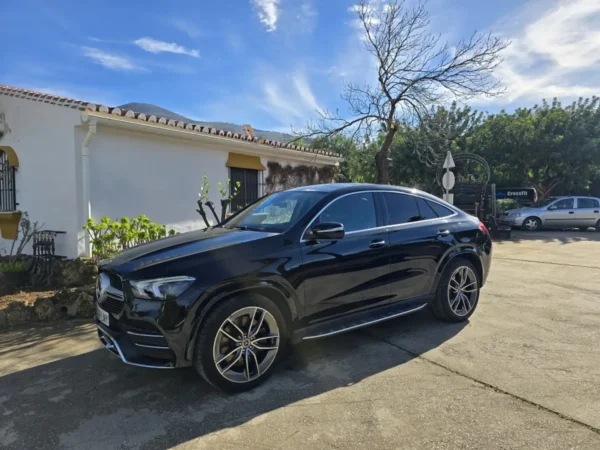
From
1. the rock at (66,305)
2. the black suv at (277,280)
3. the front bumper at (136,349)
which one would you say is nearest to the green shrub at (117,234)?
the rock at (66,305)

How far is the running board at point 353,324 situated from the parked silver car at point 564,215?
15.0 meters

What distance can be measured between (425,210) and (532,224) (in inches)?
597

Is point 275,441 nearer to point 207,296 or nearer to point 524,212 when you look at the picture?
point 207,296

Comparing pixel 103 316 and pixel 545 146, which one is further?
pixel 545 146

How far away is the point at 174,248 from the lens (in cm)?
336

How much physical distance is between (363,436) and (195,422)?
1.16 meters

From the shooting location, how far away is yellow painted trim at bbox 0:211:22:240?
7.92m

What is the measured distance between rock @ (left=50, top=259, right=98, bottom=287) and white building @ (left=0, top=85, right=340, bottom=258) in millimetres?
330

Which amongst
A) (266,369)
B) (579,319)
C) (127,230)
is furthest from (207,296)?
(579,319)

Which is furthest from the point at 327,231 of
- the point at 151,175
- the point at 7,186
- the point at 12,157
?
the point at 7,186

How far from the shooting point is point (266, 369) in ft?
10.7

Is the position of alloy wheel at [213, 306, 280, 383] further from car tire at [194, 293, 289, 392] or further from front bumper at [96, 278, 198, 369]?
front bumper at [96, 278, 198, 369]

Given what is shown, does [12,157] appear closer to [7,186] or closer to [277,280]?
[7,186]

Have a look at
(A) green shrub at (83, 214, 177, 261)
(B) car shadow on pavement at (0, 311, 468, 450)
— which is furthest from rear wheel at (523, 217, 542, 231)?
(A) green shrub at (83, 214, 177, 261)
